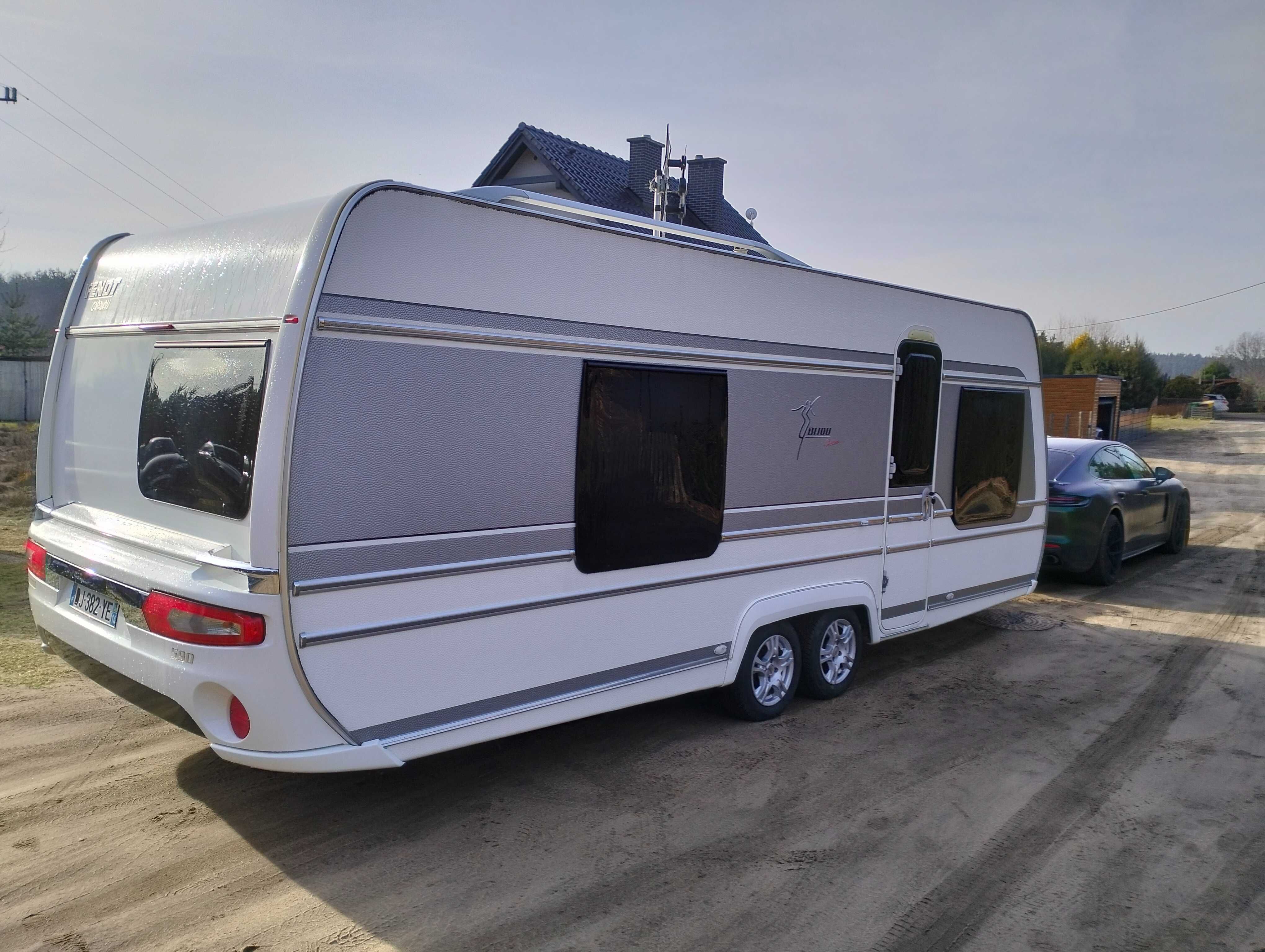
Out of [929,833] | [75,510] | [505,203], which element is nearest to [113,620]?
[75,510]

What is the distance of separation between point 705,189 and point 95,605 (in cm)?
2069

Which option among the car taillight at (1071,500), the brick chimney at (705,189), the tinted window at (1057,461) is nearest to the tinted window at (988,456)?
the car taillight at (1071,500)

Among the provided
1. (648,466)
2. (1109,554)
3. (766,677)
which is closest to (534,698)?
(648,466)

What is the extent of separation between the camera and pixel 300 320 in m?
3.40

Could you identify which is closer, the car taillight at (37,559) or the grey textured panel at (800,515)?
the car taillight at (37,559)

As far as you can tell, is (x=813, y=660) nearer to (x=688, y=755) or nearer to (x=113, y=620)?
(x=688, y=755)

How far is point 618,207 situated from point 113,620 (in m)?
18.5

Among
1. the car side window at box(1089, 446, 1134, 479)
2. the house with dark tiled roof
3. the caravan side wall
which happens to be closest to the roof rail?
the caravan side wall

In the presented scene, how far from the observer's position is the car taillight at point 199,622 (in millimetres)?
3383

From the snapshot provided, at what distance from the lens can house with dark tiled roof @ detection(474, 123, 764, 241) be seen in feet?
67.4

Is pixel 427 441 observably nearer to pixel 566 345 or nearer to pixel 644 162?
pixel 566 345

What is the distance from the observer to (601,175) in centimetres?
2184

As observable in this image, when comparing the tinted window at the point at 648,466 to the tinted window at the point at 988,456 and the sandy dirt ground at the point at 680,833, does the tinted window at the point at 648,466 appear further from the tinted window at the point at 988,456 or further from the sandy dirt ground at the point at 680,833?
the tinted window at the point at 988,456

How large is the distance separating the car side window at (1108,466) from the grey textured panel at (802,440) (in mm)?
5136
